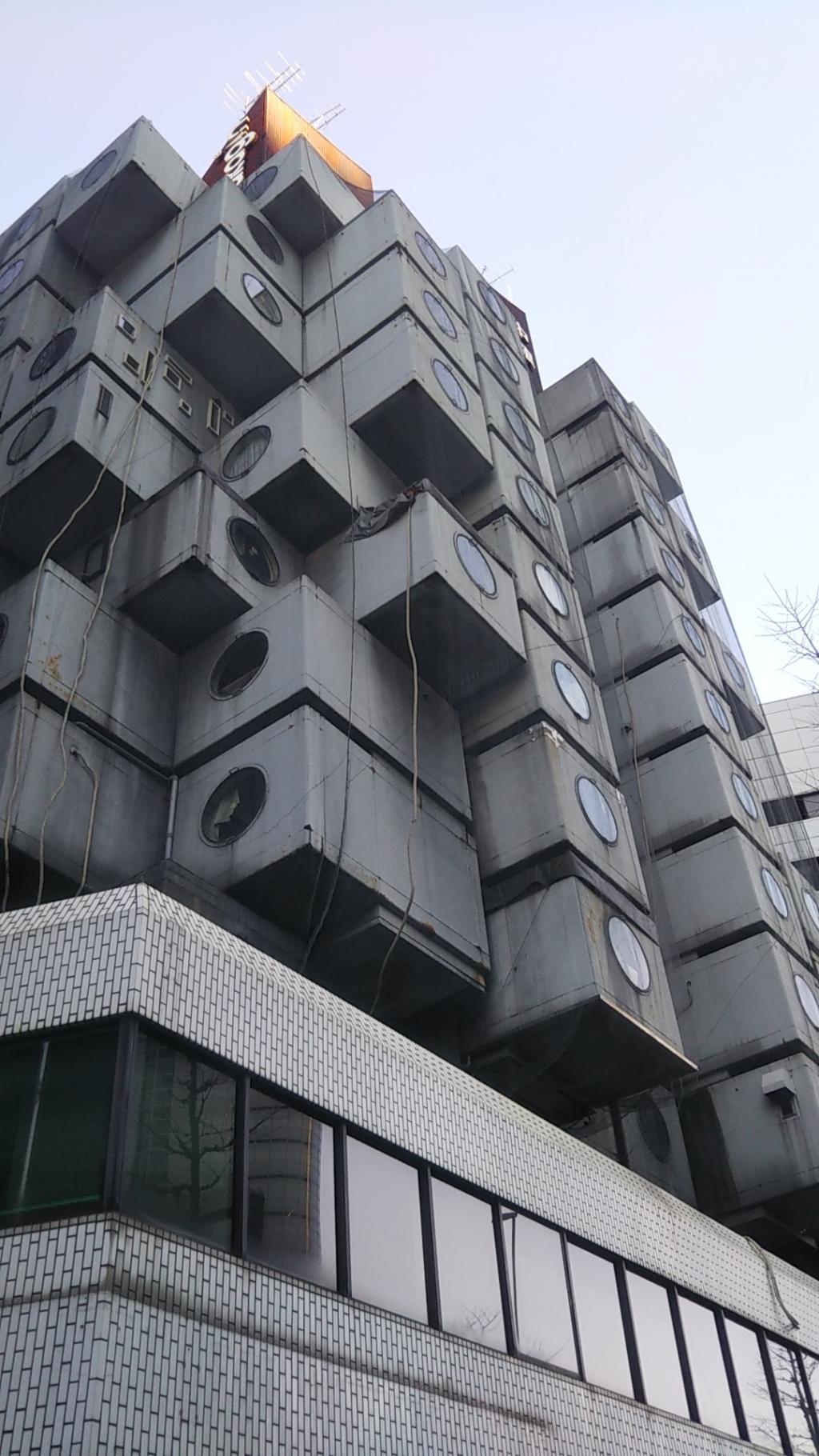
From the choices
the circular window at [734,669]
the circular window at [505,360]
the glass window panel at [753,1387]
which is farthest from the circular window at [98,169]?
the glass window panel at [753,1387]

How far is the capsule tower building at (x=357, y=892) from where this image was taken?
9484 millimetres

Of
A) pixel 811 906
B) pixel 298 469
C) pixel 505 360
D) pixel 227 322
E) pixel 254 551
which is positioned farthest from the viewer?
pixel 505 360

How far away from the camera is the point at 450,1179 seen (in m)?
12.1

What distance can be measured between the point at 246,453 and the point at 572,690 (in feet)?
25.1

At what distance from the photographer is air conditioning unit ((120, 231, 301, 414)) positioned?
25312 millimetres

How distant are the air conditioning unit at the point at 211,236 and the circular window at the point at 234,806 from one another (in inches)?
545

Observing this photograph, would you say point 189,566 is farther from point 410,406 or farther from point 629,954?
point 629,954

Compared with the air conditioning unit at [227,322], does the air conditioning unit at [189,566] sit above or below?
below

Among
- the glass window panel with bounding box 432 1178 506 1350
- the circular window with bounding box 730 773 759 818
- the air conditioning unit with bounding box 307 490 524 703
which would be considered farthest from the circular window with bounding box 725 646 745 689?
the glass window panel with bounding box 432 1178 506 1350

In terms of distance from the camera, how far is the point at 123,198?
2808 cm

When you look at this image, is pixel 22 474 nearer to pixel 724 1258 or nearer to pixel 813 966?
pixel 724 1258

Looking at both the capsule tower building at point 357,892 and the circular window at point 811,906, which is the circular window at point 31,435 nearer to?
the capsule tower building at point 357,892

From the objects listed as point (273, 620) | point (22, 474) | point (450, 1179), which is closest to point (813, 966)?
point (273, 620)

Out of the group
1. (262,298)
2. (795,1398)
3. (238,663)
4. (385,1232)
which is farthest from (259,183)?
(795,1398)
